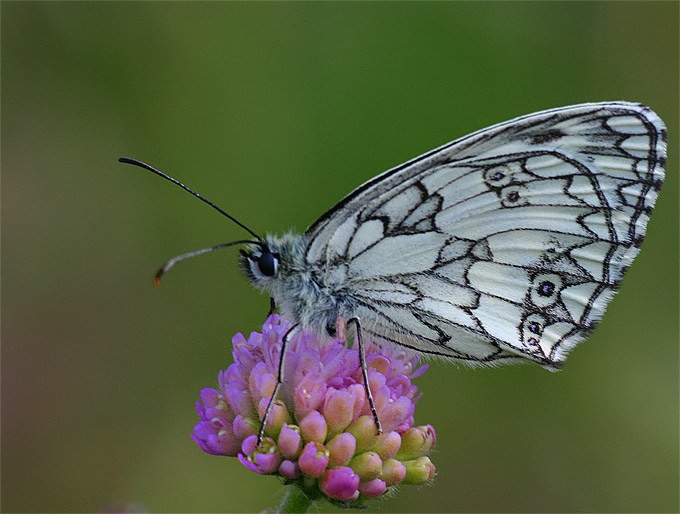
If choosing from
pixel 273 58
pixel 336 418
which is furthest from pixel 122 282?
pixel 336 418

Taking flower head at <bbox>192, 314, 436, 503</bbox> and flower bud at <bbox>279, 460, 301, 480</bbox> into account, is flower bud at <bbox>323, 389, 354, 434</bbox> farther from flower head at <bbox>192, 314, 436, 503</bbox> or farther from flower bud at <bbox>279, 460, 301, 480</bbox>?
flower bud at <bbox>279, 460, 301, 480</bbox>

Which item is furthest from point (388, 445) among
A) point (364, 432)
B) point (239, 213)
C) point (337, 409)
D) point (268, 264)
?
point (239, 213)

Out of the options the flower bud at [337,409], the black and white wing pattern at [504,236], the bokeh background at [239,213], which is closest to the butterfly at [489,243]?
the black and white wing pattern at [504,236]

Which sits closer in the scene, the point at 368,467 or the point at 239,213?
the point at 368,467

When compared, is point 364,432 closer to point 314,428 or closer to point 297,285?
point 314,428

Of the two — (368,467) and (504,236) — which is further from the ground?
(504,236)

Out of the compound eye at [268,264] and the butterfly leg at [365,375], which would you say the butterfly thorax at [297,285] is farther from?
the butterfly leg at [365,375]

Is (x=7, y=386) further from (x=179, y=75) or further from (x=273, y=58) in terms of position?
(x=273, y=58)
